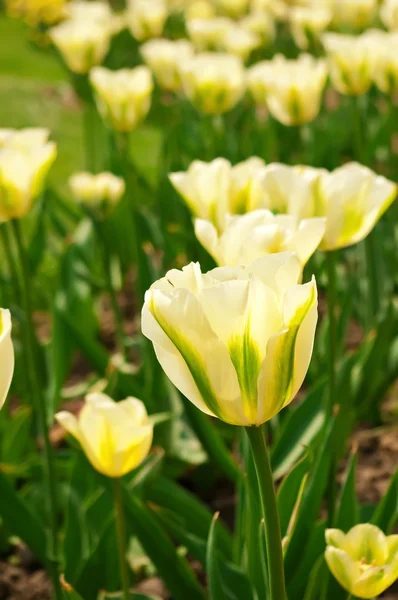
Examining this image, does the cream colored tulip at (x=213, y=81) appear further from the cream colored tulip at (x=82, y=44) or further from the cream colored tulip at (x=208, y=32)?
the cream colored tulip at (x=208, y=32)

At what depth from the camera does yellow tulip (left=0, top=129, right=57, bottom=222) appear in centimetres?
137

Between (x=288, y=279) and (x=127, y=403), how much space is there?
51 cm

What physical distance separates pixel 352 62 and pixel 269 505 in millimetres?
1771

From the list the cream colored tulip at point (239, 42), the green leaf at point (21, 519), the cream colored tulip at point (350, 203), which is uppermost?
the cream colored tulip at point (239, 42)

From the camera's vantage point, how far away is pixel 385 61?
7.46 feet

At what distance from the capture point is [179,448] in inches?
74.7

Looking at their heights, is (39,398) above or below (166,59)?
below

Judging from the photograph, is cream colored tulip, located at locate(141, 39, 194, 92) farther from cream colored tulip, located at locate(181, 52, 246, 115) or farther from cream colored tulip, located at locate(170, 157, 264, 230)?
cream colored tulip, located at locate(170, 157, 264, 230)

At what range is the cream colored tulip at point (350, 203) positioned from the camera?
1.28 metres

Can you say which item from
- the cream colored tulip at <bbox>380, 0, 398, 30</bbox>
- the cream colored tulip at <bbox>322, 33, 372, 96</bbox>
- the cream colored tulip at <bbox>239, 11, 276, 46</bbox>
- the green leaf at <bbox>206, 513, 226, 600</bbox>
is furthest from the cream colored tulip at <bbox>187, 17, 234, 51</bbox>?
the green leaf at <bbox>206, 513, 226, 600</bbox>

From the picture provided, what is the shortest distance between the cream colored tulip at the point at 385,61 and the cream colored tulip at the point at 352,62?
0.02m

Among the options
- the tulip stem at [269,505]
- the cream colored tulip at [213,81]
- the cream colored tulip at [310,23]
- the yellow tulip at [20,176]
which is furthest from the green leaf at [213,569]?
the cream colored tulip at [310,23]

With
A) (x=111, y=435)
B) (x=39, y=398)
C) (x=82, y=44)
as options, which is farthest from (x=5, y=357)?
(x=82, y=44)

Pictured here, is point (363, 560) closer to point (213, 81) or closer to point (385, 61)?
point (385, 61)
